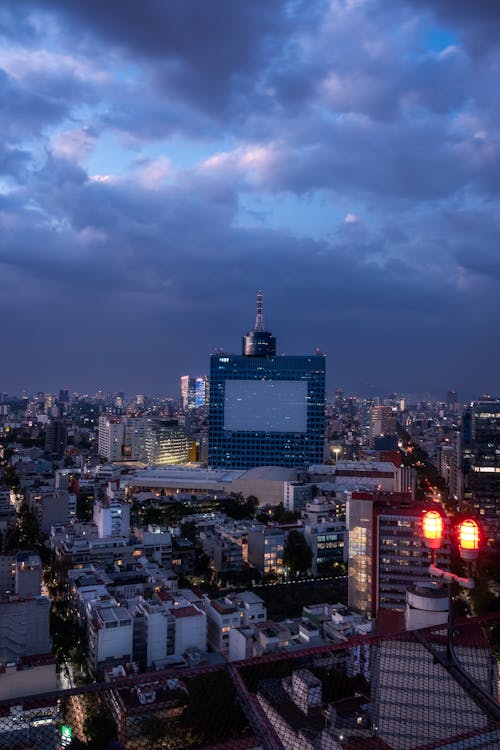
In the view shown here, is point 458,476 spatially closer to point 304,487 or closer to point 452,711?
point 304,487

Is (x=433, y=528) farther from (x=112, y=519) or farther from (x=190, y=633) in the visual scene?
(x=112, y=519)

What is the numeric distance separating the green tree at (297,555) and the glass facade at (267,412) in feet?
28.6

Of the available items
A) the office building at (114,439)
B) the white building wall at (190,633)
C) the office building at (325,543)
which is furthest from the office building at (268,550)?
the office building at (114,439)

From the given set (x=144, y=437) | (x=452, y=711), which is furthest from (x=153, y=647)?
(x=144, y=437)

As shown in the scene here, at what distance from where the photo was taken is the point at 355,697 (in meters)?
2.02

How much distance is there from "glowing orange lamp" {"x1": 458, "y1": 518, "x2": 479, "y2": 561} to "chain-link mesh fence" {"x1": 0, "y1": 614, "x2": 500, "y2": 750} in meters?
0.16

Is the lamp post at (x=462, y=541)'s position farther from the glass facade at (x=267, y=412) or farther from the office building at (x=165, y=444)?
the office building at (x=165, y=444)

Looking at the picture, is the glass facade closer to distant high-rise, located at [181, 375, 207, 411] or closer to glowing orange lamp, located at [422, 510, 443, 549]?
glowing orange lamp, located at [422, 510, 443, 549]

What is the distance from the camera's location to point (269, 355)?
752 inches

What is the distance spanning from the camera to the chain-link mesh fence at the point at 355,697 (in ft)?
3.63

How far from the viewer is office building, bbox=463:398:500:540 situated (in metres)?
11.6

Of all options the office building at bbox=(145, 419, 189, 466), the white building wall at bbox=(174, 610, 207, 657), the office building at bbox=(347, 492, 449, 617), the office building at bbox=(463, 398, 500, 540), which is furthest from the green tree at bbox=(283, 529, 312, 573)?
the office building at bbox=(145, 419, 189, 466)

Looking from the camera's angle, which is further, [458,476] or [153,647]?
[458,476]

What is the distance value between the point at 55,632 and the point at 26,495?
6876mm
